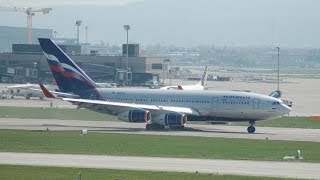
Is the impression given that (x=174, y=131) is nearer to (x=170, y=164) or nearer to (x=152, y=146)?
(x=152, y=146)

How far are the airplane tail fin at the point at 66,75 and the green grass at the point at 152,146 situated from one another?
1488 cm

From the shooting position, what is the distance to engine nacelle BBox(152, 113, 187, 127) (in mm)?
85250

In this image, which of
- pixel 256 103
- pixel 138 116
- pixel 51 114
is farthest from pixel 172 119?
pixel 51 114

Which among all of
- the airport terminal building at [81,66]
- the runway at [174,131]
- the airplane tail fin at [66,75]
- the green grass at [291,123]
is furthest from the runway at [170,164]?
the airport terminal building at [81,66]

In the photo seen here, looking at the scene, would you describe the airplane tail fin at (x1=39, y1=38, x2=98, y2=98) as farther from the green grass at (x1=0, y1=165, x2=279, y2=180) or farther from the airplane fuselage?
the green grass at (x1=0, y1=165, x2=279, y2=180)

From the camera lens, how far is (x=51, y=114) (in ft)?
332

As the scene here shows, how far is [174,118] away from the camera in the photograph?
85.4 m

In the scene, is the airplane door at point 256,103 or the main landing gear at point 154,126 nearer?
the airplane door at point 256,103

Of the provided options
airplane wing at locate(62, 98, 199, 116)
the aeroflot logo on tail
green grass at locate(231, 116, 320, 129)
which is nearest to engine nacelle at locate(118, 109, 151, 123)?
airplane wing at locate(62, 98, 199, 116)

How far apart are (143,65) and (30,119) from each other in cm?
8705

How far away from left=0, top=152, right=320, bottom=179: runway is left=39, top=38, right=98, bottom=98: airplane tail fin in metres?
32.3

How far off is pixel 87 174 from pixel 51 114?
52.5 m

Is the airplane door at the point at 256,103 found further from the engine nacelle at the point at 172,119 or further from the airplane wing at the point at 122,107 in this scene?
the engine nacelle at the point at 172,119

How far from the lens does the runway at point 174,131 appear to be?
80.0m
